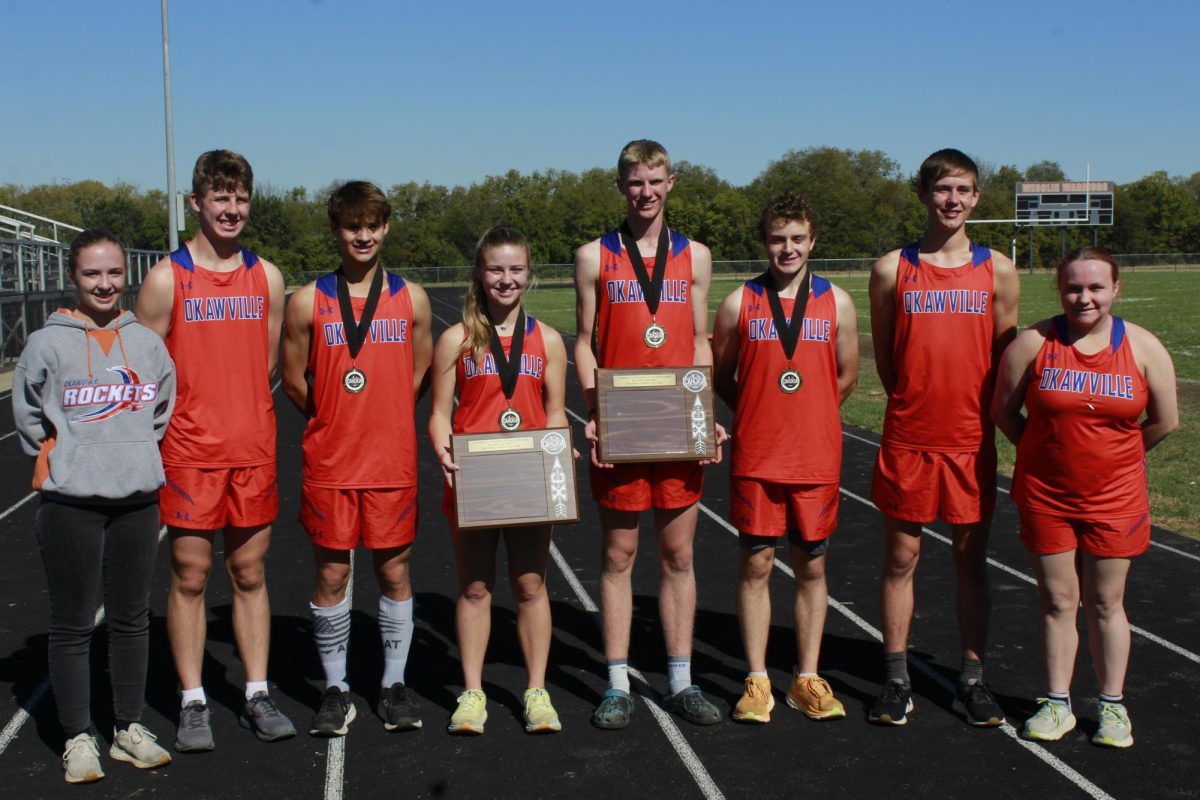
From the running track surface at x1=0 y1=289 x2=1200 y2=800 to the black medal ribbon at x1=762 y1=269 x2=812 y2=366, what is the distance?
151cm

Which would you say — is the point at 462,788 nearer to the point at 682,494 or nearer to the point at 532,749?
the point at 532,749

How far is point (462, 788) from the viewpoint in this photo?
13.3 ft

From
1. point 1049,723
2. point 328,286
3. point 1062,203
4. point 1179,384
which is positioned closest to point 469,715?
point 328,286

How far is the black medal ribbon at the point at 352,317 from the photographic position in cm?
438

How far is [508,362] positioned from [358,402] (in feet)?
1.94

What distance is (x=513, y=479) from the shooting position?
4352 mm

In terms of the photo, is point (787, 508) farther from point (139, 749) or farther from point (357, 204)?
point (139, 749)

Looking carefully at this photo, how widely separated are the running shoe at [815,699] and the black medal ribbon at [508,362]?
166 centimetres

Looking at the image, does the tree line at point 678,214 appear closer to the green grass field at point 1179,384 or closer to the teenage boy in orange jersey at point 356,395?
the green grass field at point 1179,384

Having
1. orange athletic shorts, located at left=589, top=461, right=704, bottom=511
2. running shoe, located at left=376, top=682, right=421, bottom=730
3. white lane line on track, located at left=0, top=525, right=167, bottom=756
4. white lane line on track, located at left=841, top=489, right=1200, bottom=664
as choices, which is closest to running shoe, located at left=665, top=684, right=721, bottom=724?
orange athletic shorts, located at left=589, top=461, right=704, bottom=511

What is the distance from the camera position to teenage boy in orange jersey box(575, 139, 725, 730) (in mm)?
4590

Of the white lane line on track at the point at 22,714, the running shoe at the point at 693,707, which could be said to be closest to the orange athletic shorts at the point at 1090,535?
the running shoe at the point at 693,707

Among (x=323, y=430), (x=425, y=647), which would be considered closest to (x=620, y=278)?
(x=323, y=430)

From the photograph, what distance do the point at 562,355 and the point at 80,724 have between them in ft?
7.38
